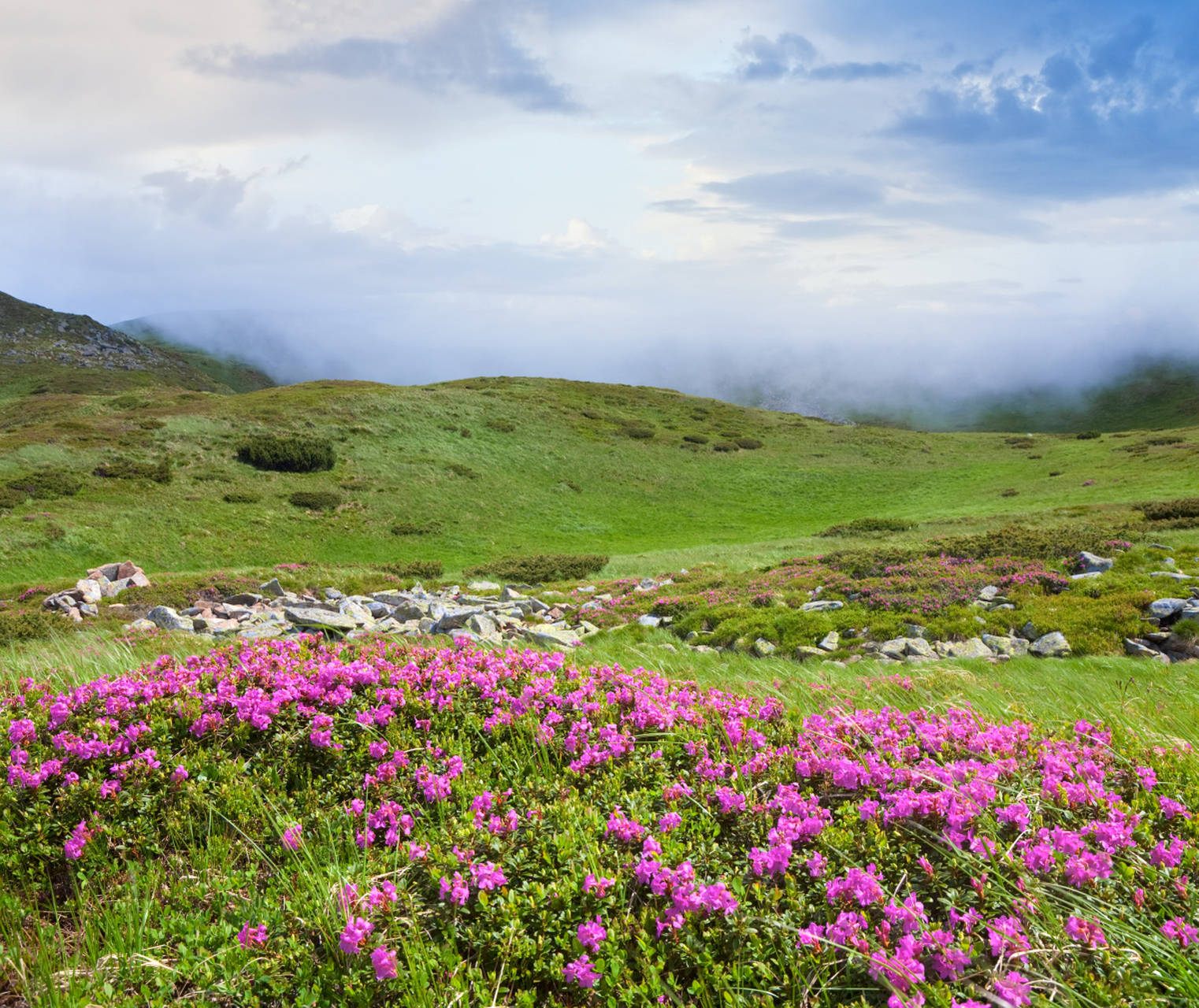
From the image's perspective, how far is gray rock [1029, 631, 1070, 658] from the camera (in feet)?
41.0

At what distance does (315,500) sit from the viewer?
4384 centimetres

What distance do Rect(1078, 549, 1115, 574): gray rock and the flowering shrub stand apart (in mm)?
16673

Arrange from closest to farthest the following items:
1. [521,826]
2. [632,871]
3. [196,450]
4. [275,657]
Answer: [632,871]
[521,826]
[275,657]
[196,450]

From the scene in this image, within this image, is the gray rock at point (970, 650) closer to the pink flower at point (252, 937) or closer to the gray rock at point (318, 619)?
the pink flower at point (252, 937)

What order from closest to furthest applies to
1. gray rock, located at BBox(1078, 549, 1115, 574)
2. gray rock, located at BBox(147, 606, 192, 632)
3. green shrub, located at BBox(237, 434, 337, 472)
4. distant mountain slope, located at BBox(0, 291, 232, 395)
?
1. gray rock, located at BBox(147, 606, 192, 632)
2. gray rock, located at BBox(1078, 549, 1115, 574)
3. green shrub, located at BBox(237, 434, 337, 472)
4. distant mountain slope, located at BBox(0, 291, 232, 395)

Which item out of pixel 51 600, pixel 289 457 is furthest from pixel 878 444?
pixel 51 600

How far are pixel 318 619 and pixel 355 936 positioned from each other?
50.4 ft

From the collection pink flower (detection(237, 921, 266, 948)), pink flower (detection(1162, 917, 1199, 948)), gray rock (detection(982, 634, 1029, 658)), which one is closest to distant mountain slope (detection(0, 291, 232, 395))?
gray rock (detection(982, 634, 1029, 658))

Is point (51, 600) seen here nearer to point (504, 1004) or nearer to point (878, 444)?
point (504, 1004)

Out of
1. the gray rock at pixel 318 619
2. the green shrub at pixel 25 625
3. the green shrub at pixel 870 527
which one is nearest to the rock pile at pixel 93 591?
the green shrub at pixel 25 625

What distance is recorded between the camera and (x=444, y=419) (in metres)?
68.6

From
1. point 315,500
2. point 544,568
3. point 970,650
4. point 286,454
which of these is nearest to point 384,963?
point 970,650

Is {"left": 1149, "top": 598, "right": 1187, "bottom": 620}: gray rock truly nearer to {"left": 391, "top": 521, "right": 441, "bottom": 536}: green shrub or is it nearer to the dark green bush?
the dark green bush

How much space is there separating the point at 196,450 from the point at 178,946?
54.6 meters
